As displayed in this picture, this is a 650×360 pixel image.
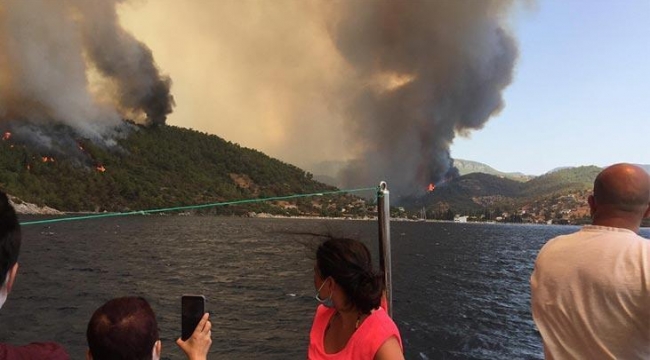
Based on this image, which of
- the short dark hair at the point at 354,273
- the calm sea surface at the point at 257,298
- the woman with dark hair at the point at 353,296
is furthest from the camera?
the calm sea surface at the point at 257,298

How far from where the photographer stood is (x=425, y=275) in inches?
2120

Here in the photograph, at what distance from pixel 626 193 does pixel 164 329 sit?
25.7 meters

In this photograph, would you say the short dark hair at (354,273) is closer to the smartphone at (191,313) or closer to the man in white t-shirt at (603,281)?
the smartphone at (191,313)

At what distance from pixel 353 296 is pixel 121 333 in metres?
1.34

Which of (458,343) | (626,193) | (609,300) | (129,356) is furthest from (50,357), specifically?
(458,343)

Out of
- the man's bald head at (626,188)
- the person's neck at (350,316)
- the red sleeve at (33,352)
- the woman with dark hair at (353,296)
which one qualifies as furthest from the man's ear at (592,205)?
the red sleeve at (33,352)

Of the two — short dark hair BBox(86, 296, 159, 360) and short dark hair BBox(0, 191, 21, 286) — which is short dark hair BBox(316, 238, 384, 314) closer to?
short dark hair BBox(86, 296, 159, 360)

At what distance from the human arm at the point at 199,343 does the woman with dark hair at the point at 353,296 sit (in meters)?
0.78

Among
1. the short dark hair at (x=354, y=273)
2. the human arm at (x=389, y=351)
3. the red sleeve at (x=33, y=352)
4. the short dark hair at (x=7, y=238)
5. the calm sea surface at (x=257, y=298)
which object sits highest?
the short dark hair at (x=7, y=238)

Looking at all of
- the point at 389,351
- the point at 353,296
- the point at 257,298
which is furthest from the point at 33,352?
the point at 257,298

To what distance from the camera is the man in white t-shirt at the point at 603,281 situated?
2.56 m

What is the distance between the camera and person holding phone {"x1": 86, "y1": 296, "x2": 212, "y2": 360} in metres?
2.27

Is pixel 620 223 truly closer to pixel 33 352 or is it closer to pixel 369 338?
pixel 369 338

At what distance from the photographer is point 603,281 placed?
263cm
